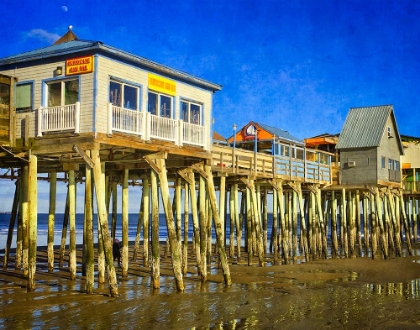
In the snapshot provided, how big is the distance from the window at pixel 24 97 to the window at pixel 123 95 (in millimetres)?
2789

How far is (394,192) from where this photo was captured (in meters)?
38.6

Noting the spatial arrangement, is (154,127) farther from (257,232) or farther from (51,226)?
(257,232)

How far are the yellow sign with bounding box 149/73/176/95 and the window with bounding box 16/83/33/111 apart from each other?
13.2 ft

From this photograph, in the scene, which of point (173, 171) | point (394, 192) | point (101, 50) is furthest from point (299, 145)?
point (101, 50)

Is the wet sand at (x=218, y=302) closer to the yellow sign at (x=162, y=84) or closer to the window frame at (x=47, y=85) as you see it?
the window frame at (x=47, y=85)

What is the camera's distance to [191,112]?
21.1m

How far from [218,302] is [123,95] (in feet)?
24.1

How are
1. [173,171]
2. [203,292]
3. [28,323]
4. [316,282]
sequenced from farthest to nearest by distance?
Answer: [173,171] → [316,282] → [203,292] → [28,323]

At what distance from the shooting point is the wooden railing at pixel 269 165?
2504cm

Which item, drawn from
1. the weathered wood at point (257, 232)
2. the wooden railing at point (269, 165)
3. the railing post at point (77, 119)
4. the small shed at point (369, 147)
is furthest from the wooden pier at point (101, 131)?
the small shed at point (369, 147)

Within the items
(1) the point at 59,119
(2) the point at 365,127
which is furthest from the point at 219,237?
(2) the point at 365,127

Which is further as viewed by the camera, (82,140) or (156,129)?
(156,129)

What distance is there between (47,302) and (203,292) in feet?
16.5

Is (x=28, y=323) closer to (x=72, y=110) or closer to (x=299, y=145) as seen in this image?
(x=72, y=110)
